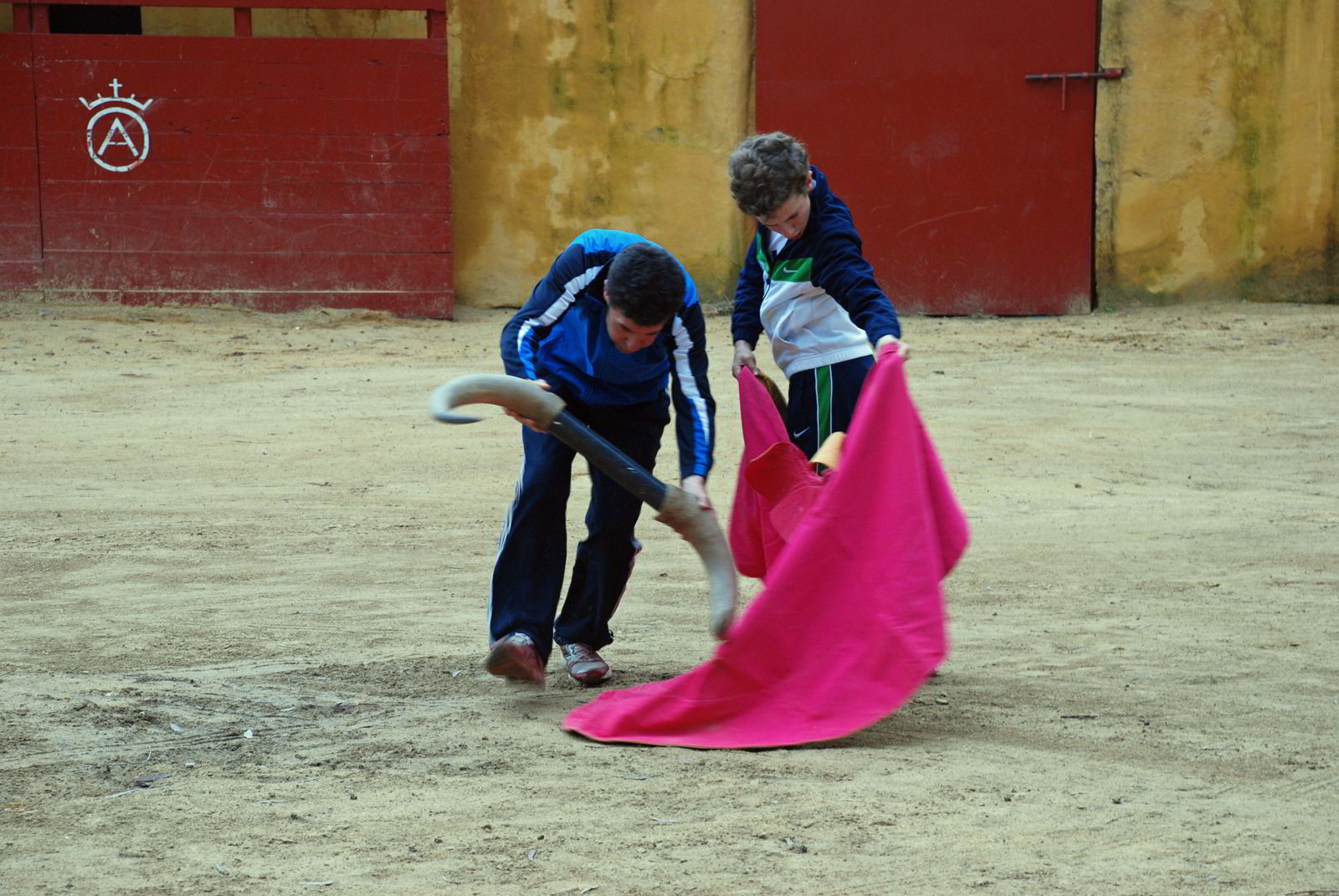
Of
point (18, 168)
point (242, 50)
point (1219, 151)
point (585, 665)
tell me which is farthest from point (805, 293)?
point (1219, 151)

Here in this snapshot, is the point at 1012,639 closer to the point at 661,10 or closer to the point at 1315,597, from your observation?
the point at 1315,597

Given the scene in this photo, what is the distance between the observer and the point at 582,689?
4.01 meters

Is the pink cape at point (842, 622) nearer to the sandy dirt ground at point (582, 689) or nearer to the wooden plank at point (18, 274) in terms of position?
the sandy dirt ground at point (582, 689)

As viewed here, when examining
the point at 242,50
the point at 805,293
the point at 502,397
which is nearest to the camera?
the point at 502,397

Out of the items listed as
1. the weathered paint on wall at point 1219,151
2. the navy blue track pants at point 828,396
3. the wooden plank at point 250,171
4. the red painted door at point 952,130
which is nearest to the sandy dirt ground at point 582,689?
the navy blue track pants at point 828,396

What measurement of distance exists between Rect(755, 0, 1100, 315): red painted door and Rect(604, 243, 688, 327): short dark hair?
863 centimetres

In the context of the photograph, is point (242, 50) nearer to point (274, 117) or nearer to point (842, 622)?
point (274, 117)

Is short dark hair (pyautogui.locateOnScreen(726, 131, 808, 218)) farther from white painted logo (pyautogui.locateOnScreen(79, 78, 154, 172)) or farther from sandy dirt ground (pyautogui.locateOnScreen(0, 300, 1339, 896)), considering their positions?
white painted logo (pyautogui.locateOnScreen(79, 78, 154, 172))

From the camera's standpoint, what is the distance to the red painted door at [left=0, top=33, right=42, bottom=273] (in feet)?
36.4

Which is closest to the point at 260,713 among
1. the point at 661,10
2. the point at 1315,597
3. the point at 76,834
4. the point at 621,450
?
the point at 76,834

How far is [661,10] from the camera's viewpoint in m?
11.8

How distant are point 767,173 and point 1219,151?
9.31 m

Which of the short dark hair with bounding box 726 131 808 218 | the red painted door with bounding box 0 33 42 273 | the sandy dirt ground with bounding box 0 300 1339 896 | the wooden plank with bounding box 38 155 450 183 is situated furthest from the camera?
the wooden plank with bounding box 38 155 450 183

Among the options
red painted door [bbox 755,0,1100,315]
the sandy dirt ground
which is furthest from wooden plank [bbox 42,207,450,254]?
the sandy dirt ground
